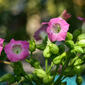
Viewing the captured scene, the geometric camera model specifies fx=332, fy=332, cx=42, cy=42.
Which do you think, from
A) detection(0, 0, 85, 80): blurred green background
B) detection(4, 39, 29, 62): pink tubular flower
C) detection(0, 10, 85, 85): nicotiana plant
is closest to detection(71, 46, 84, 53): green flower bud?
detection(0, 10, 85, 85): nicotiana plant

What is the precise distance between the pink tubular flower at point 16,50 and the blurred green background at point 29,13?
7.48ft

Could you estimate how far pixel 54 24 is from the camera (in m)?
0.86

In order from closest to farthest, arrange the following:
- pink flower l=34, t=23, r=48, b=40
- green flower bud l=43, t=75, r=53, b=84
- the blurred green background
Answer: green flower bud l=43, t=75, r=53, b=84, pink flower l=34, t=23, r=48, b=40, the blurred green background

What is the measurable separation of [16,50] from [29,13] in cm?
268

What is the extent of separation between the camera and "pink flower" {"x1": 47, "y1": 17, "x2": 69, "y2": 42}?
0.82 metres

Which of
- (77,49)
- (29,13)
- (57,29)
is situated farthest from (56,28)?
(29,13)

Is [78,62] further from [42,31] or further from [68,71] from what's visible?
[42,31]

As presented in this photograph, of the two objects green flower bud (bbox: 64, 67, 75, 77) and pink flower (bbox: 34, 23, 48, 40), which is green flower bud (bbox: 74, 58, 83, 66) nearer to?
green flower bud (bbox: 64, 67, 75, 77)

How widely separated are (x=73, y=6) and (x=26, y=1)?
546mm

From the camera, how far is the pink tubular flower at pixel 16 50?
80cm

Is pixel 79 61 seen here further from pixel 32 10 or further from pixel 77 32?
pixel 32 10

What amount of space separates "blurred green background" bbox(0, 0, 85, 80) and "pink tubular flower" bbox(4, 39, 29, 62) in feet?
7.48

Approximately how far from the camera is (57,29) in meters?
0.89

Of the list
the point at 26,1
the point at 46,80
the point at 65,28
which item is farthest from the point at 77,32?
the point at 26,1
